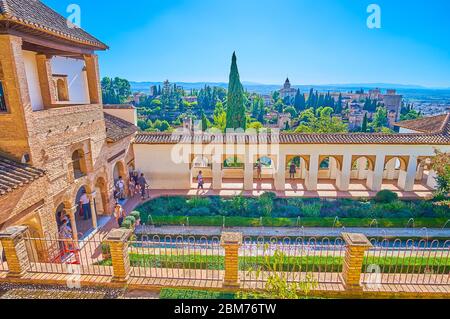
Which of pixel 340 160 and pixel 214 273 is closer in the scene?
pixel 214 273

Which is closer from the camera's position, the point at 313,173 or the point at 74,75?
the point at 74,75

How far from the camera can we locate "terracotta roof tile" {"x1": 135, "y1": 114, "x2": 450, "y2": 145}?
622 inches

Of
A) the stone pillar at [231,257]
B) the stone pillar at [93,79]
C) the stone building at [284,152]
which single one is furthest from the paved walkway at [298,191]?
the stone pillar at [231,257]

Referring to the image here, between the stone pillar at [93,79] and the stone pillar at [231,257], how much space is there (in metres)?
9.42

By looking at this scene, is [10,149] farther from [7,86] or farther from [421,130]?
[421,130]

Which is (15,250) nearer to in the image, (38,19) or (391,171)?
(38,19)

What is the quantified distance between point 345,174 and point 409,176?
381 centimetres

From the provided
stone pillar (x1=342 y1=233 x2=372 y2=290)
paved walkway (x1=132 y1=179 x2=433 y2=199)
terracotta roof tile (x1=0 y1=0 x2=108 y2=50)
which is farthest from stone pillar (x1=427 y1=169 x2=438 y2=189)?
terracotta roof tile (x1=0 y1=0 x2=108 y2=50)

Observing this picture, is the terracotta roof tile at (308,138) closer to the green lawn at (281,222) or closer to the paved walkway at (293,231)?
the green lawn at (281,222)

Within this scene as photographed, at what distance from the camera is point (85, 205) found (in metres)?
12.2

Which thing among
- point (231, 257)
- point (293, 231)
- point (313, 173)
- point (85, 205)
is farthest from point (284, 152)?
point (231, 257)
